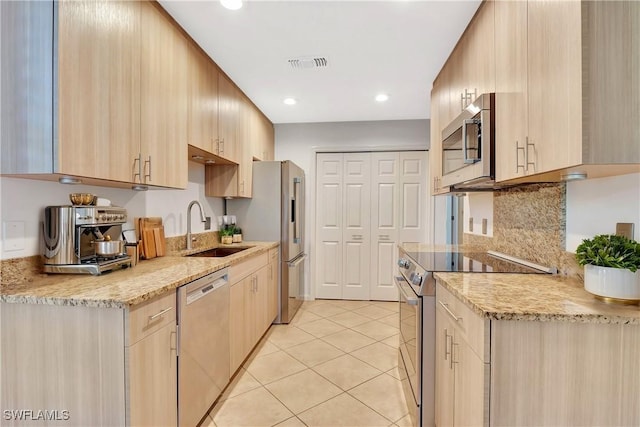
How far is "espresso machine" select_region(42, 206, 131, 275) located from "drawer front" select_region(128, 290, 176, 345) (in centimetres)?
44

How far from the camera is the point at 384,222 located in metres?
4.32

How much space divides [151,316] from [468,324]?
4.28 feet

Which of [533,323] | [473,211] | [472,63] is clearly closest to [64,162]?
[533,323]

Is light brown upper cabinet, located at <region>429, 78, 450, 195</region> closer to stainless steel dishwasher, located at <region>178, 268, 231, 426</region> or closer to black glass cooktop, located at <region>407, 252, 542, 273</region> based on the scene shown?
black glass cooktop, located at <region>407, 252, 542, 273</region>

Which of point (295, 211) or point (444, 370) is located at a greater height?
point (295, 211)

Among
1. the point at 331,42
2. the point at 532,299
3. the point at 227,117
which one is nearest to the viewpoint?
the point at 532,299

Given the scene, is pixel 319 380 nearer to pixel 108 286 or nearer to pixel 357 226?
pixel 108 286

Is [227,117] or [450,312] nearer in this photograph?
[450,312]

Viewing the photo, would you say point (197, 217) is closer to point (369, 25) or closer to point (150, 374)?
point (150, 374)

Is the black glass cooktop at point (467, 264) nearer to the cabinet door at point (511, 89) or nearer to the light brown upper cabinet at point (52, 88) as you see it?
the cabinet door at point (511, 89)

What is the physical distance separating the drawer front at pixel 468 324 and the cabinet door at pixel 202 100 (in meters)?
1.95

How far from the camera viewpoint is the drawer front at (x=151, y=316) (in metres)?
1.22

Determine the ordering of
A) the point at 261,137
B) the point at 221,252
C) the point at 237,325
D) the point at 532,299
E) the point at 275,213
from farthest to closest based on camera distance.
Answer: the point at 261,137 → the point at 275,213 → the point at 221,252 → the point at 237,325 → the point at 532,299

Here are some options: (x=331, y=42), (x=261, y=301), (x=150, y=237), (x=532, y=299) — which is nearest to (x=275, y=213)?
(x=261, y=301)
